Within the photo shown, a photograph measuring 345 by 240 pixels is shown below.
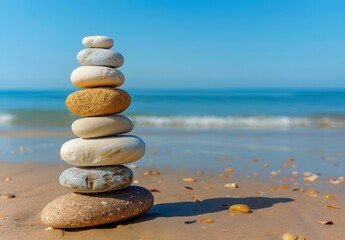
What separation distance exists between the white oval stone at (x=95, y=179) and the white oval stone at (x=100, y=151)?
3.4 inches

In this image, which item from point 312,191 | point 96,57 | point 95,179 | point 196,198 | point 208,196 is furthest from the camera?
point 312,191

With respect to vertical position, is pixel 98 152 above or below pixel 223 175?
above

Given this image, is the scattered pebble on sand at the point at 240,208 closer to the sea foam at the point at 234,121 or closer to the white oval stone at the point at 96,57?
the white oval stone at the point at 96,57

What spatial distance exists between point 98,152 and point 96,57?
1.14 meters

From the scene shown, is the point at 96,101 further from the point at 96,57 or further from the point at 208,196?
the point at 208,196

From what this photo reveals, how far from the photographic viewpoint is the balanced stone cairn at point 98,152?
4836mm

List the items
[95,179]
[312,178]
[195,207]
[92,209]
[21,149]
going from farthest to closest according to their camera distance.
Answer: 1. [21,149]
2. [312,178]
3. [195,207]
4. [95,179]
5. [92,209]

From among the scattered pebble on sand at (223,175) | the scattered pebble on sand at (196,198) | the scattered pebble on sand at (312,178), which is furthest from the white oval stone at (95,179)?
the scattered pebble on sand at (312,178)

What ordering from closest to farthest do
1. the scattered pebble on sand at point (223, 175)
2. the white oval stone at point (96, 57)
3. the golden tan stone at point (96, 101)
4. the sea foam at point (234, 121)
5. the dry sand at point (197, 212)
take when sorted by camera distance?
the dry sand at point (197, 212) < the golden tan stone at point (96, 101) < the white oval stone at point (96, 57) < the scattered pebble on sand at point (223, 175) < the sea foam at point (234, 121)

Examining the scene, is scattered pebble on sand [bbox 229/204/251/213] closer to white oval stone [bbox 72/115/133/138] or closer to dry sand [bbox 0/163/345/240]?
dry sand [bbox 0/163/345/240]

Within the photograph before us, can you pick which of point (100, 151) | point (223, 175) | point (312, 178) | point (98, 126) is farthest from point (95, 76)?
point (312, 178)

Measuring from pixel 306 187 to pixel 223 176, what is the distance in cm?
155

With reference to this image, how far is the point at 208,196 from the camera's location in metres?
6.48

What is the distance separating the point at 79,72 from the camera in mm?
5164
